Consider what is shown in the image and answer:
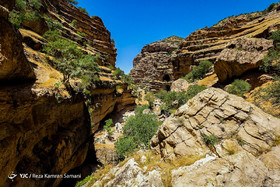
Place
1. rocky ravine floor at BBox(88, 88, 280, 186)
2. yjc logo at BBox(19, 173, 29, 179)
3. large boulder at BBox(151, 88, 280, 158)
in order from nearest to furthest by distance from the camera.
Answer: rocky ravine floor at BBox(88, 88, 280, 186) < large boulder at BBox(151, 88, 280, 158) < yjc logo at BBox(19, 173, 29, 179)

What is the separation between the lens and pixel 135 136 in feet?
43.7

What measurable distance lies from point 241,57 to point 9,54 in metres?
23.2

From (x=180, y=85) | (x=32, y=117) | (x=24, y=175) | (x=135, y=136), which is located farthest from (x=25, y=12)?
(x=180, y=85)

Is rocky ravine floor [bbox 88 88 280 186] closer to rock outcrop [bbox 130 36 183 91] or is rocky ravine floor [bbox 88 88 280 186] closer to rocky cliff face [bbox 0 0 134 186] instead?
rocky cliff face [bbox 0 0 134 186]

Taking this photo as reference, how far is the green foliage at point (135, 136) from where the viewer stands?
1156cm

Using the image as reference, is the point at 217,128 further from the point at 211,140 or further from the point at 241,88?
the point at 241,88

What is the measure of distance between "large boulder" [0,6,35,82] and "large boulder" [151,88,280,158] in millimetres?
9022

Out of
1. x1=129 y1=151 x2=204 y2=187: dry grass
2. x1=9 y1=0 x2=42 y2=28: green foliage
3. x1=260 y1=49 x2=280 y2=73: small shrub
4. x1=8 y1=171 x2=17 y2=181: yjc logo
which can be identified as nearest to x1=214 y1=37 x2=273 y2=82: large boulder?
x1=260 y1=49 x2=280 y2=73: small shrub

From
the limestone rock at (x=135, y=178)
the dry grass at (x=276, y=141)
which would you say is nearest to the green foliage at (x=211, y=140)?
the dry grass at (x=276, y=141)

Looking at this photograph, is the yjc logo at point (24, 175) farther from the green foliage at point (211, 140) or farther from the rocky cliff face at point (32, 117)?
the green foliage at point (211, 140)

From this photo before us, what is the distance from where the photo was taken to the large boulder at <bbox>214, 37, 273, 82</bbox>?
13484 millimetres

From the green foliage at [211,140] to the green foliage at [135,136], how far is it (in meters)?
8.20

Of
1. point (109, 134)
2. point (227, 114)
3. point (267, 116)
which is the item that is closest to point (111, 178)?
point (227, 114)

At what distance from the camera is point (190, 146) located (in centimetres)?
541
